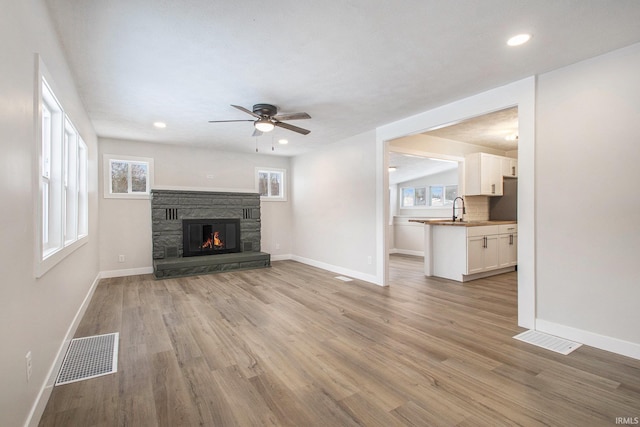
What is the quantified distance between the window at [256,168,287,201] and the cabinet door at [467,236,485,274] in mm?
4350

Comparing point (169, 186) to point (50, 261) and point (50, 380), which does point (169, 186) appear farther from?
point (50, 380)

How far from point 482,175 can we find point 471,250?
1707 millimetres

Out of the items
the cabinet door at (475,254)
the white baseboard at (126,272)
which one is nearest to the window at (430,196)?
the cabinet door at (475,254)

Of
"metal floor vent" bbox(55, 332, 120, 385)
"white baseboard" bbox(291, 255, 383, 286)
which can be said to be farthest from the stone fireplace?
"metal floor vent" bbox(55, 332, 120, 385)

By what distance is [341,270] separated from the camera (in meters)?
5.85

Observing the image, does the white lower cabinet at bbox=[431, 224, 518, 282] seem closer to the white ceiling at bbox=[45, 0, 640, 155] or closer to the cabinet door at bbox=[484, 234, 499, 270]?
the cabinet door at bbox=[484, 234, 499, 270]

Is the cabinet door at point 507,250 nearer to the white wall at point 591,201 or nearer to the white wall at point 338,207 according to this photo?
the white wall at point 338,207

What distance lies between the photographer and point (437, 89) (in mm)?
3408

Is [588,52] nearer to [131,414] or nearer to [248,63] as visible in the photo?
[248,63]

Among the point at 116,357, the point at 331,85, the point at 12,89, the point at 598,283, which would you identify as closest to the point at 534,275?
the point at 598,283

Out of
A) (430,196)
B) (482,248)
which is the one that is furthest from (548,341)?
(430,196)

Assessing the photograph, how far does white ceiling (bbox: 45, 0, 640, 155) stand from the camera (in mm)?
2066

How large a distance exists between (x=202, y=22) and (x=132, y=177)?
4729 mm

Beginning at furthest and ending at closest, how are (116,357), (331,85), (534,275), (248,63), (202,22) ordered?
(331,85) < (534,275) < (248,63) < (116,357) < (202,22)
